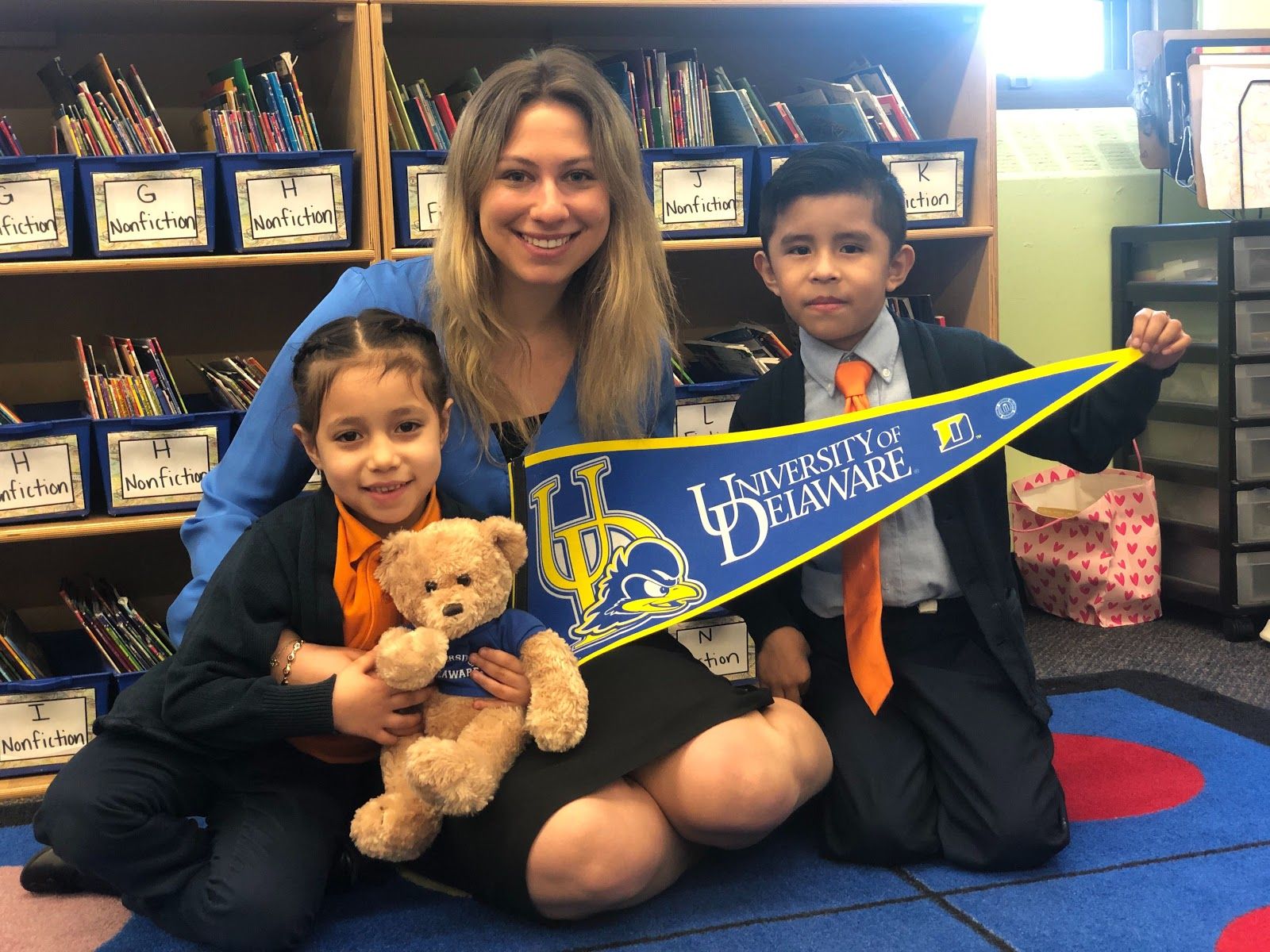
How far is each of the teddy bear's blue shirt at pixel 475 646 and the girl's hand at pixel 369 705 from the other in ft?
0.13

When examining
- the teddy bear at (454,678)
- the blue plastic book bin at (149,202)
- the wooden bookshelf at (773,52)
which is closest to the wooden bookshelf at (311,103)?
the wooden bookshelf at (773,52)

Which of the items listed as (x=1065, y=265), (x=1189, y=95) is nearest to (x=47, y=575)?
(x=1065, y=265)

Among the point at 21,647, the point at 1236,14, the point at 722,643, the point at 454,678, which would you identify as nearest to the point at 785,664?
the point at 454,678

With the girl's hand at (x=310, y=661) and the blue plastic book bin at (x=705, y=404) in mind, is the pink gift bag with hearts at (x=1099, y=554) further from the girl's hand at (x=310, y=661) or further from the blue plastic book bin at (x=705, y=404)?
the girl's hand at (x=310, y=661)

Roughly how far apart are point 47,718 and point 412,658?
3.51 ft

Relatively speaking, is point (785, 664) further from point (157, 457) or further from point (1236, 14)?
point (1236, 14)

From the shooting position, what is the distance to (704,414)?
214cm

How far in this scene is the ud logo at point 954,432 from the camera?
1.48 m

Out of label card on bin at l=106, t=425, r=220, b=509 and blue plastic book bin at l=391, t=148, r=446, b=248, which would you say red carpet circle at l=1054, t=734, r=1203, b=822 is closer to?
blue plastic book bin at l=391, t=148, r=446, b=248

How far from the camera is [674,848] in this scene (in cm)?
137

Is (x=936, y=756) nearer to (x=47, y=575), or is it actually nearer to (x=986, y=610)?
(x=986, y=610)

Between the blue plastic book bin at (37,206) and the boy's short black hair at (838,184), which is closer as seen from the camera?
the boy's short black hair at (838,184)

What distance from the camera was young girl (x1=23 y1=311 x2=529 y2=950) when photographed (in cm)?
125

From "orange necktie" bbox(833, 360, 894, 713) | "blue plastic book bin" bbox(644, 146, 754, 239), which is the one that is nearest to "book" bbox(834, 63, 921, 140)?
"blue plastic book bin" bbox(644, 146, 754, 239)
